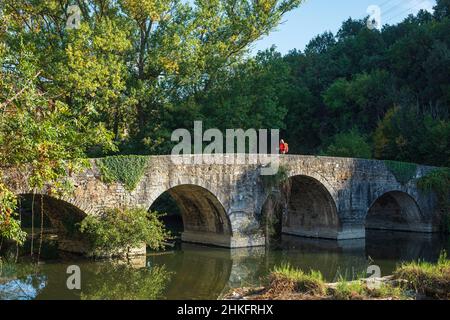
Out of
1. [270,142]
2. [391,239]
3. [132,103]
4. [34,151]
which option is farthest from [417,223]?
[34,151]

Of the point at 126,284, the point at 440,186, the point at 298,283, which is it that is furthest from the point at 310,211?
the point at 298,283

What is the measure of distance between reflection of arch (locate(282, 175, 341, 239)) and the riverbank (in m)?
10.6

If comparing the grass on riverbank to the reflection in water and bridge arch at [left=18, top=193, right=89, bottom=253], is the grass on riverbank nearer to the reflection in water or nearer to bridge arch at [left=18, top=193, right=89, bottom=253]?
the reflection in water

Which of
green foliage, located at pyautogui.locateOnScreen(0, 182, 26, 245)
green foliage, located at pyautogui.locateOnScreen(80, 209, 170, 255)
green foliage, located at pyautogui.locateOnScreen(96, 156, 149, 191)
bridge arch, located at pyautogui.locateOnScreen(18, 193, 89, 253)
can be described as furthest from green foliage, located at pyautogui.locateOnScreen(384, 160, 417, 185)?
green foliage, located at pyautogui.locateOnScreen(0, 182, 26, 245)

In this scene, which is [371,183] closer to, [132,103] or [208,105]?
[208,105]

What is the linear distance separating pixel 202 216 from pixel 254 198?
1951mm

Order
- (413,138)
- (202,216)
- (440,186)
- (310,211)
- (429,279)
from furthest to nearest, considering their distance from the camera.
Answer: (413,138) < (440,186) < (310,211) < (202,216) < (429,279)

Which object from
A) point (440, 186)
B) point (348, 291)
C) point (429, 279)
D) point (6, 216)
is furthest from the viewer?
point (440, 186)

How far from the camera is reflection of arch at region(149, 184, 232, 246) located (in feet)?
61.0

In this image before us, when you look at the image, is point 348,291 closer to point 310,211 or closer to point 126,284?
point 126,284

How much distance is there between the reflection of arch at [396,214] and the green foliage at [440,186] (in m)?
0.73

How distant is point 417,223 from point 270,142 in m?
8.04

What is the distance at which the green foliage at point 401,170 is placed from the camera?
2273 cm

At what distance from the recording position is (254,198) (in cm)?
1906
